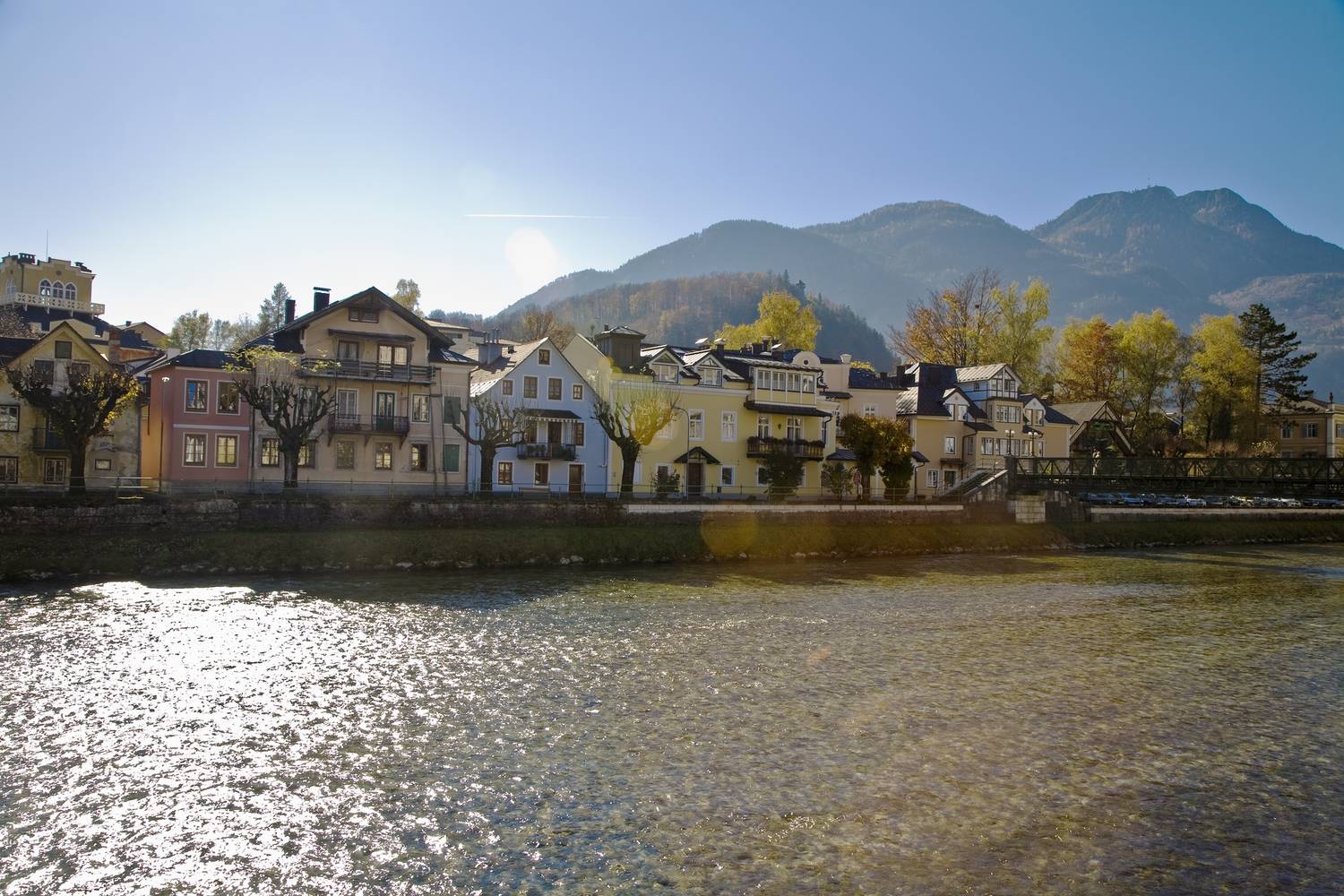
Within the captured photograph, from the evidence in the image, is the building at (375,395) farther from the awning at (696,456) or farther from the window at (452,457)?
the awning at (696,456)

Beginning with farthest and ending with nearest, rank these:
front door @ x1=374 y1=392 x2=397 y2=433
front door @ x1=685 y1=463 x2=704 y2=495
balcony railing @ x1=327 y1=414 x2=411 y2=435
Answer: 1. front door @ x1=685 y1=463 x2=704 y2=495
2. front door @ x1=374 y1=392 x2=397 y2=433
3. balcony railing @ x1=327 y1=414 x2=411 y2=435

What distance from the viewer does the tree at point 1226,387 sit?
95.3 metres

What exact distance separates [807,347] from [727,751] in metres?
78.1

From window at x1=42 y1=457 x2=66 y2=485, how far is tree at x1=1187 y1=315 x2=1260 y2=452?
94.0 meters

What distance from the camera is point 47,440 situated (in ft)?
187

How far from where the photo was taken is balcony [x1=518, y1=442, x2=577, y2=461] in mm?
62781

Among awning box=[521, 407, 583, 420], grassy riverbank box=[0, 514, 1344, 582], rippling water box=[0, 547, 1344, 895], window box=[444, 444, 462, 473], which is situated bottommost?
rippling water box=[0, 547, 1344, 895]

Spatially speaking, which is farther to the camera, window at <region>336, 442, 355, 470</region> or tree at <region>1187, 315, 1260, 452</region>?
tree at <region>1187, 315, 1260, 452</region>

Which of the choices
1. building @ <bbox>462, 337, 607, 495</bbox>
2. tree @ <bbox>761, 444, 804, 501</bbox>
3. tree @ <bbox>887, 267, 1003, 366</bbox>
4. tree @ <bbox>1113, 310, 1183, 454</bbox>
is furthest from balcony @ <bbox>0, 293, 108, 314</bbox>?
tree @ <bbox>1113, 310, 1183, 454</bbox>

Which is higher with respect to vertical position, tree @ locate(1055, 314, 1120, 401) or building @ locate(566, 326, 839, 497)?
tree @ locate(1055, 314, 1120, 401)

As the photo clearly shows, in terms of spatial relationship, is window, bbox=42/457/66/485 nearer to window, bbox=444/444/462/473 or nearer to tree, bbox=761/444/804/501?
window, bbox=444/444/462/473

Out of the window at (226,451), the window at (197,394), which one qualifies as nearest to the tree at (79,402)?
the window at (197,394)

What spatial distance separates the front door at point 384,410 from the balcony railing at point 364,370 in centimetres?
177

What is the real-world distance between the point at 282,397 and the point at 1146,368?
8324cm
